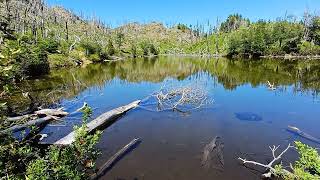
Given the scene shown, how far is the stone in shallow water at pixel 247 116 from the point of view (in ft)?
88.1

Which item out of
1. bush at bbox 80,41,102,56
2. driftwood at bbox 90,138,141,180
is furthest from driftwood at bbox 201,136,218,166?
bush at bbox 80,41,102,56

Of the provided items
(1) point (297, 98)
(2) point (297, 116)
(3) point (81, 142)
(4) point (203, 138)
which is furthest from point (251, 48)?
(3) point (81, 142)

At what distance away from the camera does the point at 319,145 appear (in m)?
20.1

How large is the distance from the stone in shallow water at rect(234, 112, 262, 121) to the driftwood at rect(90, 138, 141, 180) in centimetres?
1075

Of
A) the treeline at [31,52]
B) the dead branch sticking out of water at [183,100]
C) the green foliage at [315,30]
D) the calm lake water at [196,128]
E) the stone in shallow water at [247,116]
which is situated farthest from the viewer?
the green foliage at [315,30]

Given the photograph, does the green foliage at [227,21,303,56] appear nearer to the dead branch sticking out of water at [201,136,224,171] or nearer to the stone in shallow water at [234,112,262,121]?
the stone in shallow water at [234,112,262,121]

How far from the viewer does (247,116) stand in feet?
92.0

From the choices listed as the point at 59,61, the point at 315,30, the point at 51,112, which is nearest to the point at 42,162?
the point at 51,112

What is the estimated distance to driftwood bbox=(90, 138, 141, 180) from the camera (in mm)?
15435

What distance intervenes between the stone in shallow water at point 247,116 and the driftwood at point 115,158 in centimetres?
1075

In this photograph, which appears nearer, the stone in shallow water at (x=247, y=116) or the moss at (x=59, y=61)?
the stone in shallow water at (x=247, y=116)

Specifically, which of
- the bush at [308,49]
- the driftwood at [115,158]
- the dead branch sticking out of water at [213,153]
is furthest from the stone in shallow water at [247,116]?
the bush at [308,49]

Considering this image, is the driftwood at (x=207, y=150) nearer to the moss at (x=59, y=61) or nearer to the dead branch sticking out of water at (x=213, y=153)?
the dead branch sticking out of water at (x=213, y=153)

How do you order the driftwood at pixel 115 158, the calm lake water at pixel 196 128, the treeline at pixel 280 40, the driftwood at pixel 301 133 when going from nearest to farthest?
the driftwood at pixel 115 158, the calm lake water at pixel 196 128, the driftwood at pixel 301 133, the treeline at pixel 280 40
